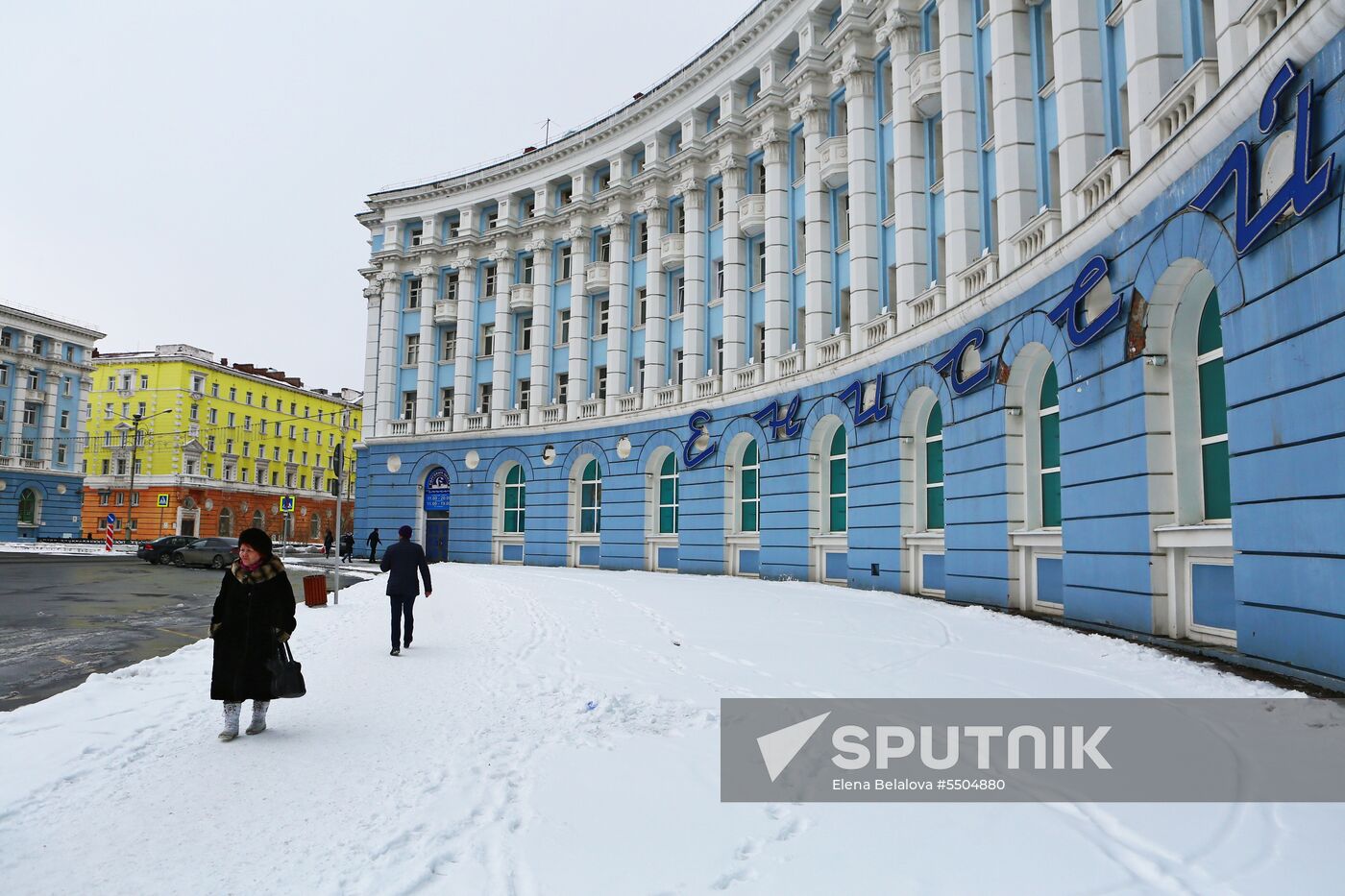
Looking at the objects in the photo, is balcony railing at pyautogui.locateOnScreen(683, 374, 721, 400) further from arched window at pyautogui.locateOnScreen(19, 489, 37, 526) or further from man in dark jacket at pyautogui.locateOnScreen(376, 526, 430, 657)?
arched window at pyautogui.locateOnScreen(19, 489, 37, 526)

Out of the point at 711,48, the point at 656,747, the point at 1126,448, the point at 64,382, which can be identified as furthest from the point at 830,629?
the point at 64,382

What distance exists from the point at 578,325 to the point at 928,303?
17.9 metres

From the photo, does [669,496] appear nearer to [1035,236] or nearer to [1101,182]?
[1035,236]

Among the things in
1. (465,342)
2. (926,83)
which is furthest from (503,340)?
(926,83)

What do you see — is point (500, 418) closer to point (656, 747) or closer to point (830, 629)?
point (830, 629)

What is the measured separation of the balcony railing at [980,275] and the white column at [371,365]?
97.4ft

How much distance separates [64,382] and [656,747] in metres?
71.6

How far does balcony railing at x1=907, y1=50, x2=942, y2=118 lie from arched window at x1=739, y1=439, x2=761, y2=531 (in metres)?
10.6

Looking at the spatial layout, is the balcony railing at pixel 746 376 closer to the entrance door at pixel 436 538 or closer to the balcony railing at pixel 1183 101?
the balcony railing at pixel 1183 101

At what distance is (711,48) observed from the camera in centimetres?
2773

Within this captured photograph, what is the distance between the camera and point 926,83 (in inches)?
737

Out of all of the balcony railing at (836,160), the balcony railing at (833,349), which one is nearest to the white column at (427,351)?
the balcony railing at (836,160)

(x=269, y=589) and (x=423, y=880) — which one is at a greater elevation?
(x=269, y=589)

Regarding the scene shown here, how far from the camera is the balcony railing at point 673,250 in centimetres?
3002
